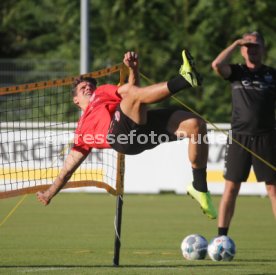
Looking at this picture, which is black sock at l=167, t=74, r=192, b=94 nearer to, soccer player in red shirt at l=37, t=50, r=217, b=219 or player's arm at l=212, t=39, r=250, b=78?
soccer player in red shirt at l=37, t=50, r=217, b=219

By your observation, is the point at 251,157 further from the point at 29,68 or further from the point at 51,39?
the point at 51,39

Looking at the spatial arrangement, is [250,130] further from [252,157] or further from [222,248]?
[222,248]

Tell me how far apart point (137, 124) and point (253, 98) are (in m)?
1.58

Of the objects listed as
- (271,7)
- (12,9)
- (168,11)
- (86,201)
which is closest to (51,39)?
(12,9)

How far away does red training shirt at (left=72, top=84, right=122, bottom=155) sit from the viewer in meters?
10.5

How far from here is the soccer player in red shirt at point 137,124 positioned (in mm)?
9680

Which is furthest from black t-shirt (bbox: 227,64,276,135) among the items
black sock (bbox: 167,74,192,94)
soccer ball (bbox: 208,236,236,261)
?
black sock (bbox: 167,74,192,94)

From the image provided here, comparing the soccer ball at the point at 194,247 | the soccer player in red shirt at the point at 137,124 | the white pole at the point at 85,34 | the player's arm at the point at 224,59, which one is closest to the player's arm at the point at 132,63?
the soccer player in red shirt at the point at 137,124

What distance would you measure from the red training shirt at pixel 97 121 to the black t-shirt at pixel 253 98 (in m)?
1.35

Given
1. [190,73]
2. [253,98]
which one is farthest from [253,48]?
[190,73]

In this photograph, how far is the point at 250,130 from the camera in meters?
10.9

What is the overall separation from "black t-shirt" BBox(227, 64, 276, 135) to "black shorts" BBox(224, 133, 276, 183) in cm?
9

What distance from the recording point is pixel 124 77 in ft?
35.2

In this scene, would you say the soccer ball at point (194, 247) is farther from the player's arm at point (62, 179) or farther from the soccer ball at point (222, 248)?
the player's arm at point (62, 179)
